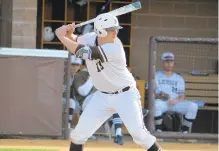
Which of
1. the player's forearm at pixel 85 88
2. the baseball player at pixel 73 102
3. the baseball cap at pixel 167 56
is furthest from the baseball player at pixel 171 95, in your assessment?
the baseball player at pixel 73 102

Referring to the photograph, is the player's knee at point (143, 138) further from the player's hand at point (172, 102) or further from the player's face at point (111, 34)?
the player's hand at point (172, 102)

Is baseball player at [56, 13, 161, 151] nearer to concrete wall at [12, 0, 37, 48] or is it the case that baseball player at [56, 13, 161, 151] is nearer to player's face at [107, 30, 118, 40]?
player's face at [107, 30, 118, 40]

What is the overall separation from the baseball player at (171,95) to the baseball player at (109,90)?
3085mm

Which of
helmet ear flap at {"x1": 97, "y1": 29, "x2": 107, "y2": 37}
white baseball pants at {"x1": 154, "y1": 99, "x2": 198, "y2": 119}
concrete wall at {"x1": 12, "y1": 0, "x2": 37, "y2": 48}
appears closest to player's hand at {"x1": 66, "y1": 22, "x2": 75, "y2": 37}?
helmet ear flap at {"x1": 97, "y1": 29, "x2": 107, "y2": 37}

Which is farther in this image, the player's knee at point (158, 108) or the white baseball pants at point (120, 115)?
the player's knee at point (158, 108)

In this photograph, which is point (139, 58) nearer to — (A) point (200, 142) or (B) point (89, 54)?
(A) point (200, 142)

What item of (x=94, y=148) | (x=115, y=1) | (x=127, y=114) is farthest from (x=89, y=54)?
(x=115, y=1)

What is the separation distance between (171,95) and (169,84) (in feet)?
0.59

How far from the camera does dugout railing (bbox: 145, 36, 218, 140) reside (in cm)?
1022

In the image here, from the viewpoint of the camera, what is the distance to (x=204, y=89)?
11.4 m

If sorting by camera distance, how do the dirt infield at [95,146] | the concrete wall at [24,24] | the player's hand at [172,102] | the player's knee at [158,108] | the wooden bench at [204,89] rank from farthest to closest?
the wooden bench at [204,89], the concrete wall at [24,24], the player's hand at [172,102], the player's knee at [158,108], the dirt infield at [95,146]

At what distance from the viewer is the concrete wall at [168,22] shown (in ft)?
41.8

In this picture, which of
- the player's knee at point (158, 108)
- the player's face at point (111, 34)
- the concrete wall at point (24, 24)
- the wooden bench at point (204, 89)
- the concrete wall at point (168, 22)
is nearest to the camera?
the player's face at point (111, 34)

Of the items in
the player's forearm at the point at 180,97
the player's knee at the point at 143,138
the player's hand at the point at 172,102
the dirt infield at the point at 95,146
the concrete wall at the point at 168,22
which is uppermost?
the concrete wall at the point at 168,22
